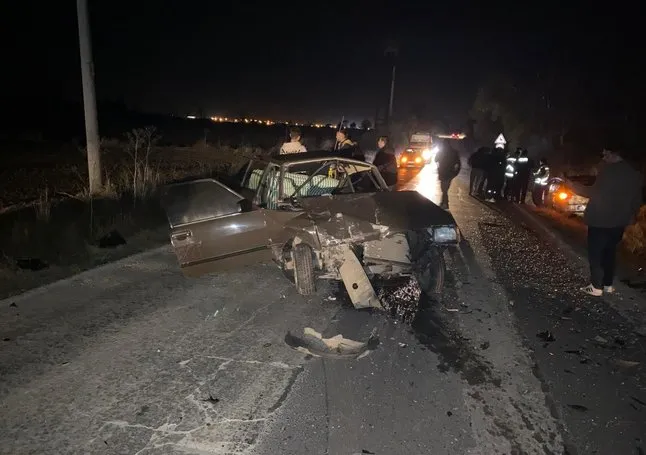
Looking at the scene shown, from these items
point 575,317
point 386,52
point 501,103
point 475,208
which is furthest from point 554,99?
point 575,317

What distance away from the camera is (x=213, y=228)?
4883 mm

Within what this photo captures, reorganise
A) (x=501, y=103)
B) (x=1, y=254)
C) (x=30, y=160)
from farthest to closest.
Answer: (x=501, y=103)
(x=30, y=160)
(x=1, y=254)

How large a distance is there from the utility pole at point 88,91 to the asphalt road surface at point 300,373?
3644 mm

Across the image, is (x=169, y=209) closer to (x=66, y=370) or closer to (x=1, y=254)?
(x=66, y=370)

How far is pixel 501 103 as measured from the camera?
37938 millimetres

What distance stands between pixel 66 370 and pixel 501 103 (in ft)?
132

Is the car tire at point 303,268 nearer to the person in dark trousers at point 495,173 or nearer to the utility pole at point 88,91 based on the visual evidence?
the utility pole at point 88,91

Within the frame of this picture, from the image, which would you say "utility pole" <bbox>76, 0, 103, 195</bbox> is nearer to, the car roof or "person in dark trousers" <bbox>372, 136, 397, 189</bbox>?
the car roof

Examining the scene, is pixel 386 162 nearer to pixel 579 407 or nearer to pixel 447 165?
pixel 447 165

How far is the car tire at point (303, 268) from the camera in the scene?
487 cm

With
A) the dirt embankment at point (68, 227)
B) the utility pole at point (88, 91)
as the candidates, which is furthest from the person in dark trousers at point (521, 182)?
Answer: the utility pole at point (88, 91)

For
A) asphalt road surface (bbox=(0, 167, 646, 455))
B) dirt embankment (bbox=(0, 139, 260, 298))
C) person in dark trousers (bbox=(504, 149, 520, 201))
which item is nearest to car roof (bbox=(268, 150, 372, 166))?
asphalt road surface (bbox=(0, 167, 646, 455))

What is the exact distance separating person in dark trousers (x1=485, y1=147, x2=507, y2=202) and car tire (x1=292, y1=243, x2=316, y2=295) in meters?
8.17

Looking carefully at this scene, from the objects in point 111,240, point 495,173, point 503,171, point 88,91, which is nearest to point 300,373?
point 111,240
